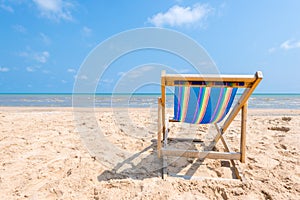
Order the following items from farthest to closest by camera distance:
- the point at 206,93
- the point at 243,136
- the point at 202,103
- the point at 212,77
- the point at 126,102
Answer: the point at 126,102
the point at 202,103
the point at 206,93
the point at 243,136
the point at 212,77

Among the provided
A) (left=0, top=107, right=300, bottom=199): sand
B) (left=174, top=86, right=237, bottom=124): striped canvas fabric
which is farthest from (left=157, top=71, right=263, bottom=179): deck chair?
(left=0, top=107, right=300, bottom=199): sand

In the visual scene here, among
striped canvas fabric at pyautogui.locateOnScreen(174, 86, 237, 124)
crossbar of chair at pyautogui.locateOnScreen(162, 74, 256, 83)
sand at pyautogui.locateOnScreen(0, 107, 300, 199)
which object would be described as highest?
crossbar of chair at pyautogui.locateOnScreen(162, 74, 256, 83)

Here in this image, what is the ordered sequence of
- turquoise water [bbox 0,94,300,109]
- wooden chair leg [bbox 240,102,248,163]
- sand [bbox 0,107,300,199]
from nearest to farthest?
sand [bbox 0,107,300,199] → wooden chair leg [bbox 240,102,248,163] → turquoise water [bbox 0,94,300,109]

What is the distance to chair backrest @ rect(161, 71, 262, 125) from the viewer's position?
136 cm

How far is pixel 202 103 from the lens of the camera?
5.90ft

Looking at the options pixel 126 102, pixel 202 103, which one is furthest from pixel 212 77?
pixel 126 102

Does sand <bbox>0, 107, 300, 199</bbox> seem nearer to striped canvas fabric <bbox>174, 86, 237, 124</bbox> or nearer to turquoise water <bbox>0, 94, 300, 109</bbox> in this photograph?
striped canvas fabric <bbox>174, 86, 237, 124</bbox>

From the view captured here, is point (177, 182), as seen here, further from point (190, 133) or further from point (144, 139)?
point (190, 133)

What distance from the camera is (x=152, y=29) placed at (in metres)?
2.97

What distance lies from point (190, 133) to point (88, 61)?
6.52 ft

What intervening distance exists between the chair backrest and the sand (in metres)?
0.51

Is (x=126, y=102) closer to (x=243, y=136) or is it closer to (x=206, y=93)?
(x=206, y=93)

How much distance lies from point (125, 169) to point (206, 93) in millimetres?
1062

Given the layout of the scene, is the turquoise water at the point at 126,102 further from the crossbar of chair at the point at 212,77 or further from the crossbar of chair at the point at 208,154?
the crossbar of chair at the point at 212,77
